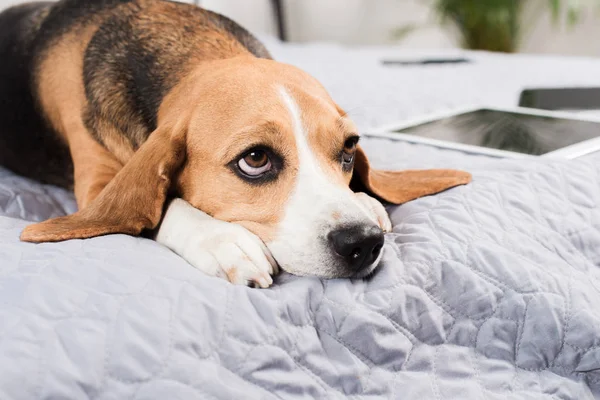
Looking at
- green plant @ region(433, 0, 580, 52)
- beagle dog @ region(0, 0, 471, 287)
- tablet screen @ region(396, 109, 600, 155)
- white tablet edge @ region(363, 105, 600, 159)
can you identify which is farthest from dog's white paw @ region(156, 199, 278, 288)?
green plant @ region(433, 0, 580, 52)

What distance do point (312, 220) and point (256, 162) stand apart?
24 centimetres

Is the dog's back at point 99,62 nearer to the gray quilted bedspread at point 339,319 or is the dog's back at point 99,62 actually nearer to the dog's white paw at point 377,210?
the gray quilted bedspread at point 339,319

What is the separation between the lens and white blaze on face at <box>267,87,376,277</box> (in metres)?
1.28

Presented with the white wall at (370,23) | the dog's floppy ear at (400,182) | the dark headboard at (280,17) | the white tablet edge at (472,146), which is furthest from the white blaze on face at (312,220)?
the dark headboard at (280,17)

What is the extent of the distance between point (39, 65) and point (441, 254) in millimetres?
1546

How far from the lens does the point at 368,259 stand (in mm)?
1290

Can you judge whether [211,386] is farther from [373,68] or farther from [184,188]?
[373,68]

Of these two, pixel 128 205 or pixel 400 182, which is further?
pixel 400 182

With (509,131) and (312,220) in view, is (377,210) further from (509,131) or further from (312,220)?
(509,131)

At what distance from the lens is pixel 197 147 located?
4.99 ft

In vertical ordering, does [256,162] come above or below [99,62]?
below

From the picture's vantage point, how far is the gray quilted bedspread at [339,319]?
0.95 metres

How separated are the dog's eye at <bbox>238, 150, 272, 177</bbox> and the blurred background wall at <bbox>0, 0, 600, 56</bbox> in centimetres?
546

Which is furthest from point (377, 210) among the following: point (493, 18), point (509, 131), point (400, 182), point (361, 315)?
point (493, 18)
